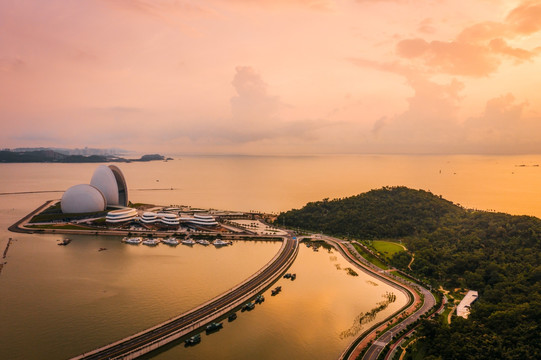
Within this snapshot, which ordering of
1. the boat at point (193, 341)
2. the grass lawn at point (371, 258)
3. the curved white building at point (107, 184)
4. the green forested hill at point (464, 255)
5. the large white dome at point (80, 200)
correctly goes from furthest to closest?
1. the curved white building at point (107, 184)
2. the large white dome at point (80, 200)
3. the grass lawn at point (371, 258)
4. the boat at point (193, 341)
5. the green forested hill at point (464, 255)

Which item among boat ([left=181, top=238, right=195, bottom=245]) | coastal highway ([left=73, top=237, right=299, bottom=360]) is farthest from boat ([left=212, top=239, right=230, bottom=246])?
coastal highway ([left=73, top=237, right=299, bottom=360])

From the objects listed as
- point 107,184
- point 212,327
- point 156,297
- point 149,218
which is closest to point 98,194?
point 107,184

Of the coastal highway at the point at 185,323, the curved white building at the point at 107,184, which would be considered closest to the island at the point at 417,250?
the coastal highway at the point at 185,323

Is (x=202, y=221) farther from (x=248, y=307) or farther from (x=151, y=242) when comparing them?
(x=248, y=307)

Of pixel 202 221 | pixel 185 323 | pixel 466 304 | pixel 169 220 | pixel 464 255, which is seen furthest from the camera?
pixel 202 221

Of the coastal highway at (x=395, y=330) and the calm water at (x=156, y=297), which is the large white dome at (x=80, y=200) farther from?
the coastal highway at (x=395, y=330)

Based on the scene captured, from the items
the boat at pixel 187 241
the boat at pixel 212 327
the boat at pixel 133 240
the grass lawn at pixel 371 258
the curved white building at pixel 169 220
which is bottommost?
the boat at pixel 212 327

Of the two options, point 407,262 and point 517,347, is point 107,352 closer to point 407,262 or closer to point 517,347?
point 517,347

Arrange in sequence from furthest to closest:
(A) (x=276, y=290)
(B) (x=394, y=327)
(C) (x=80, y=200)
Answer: (C) (x=80, y=200), (A) (x=276, y=290), (B) (x=394, y=327)
